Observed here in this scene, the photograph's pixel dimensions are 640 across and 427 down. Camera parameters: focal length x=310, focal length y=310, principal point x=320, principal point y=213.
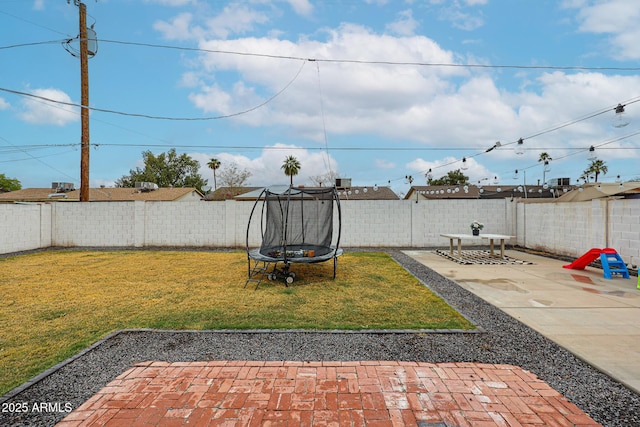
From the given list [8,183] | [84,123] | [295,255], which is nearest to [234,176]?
[84,123]

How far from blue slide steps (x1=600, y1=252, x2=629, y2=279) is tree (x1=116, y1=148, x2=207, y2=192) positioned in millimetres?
33855

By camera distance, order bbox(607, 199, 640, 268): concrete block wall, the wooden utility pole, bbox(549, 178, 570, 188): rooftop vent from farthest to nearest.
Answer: bbox(549, 178, 570, 188): rooftop vent → the wooden utility pole → bbox(607, 199, 640, 268): concrete block wall

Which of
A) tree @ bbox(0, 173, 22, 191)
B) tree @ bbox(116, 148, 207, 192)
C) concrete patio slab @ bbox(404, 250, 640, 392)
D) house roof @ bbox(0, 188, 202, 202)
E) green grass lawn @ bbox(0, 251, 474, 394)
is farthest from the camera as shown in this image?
tree @ bbox(0, 173, 22, 191)

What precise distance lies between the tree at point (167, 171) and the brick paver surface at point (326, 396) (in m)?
33.5

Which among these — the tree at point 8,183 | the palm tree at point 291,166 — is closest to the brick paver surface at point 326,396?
the palm tree at point 291,166

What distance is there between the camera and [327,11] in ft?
26.2

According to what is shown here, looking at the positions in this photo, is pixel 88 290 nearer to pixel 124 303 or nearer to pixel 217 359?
pixel 124 303

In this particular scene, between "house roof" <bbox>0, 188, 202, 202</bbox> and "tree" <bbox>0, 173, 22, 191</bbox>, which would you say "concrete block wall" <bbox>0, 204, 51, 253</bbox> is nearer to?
"house roof" <bbox>0, 188, 202, 202</bbox>

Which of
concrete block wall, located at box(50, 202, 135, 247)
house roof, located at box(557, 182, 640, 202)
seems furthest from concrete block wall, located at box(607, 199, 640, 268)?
concrete block wall, located at box(50, 202, 135, 247)

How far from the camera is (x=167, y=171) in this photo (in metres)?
33.2

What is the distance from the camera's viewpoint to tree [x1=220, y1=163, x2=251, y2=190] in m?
28.2

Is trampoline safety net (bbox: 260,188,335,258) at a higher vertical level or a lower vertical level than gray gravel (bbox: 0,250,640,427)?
higher

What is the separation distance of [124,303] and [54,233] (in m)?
9.50

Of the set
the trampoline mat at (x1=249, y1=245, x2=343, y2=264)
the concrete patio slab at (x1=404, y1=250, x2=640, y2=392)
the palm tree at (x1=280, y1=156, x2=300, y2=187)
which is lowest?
the concrete patio slab at (x1=404, y1=250, x2=640, y2=392)
